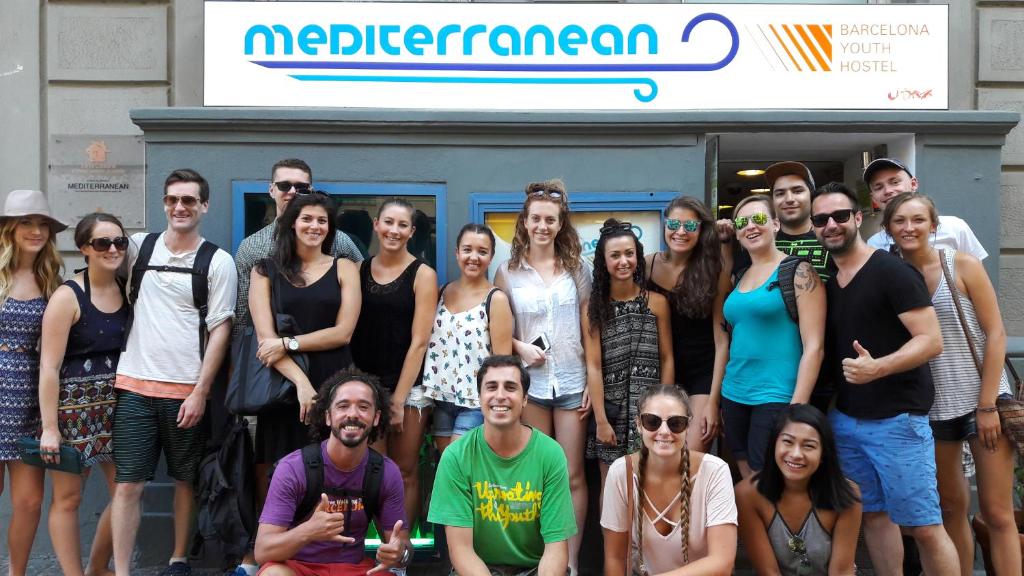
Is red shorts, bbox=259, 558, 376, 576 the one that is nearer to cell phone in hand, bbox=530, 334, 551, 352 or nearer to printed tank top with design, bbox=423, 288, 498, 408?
printed tank top with design, bbox=423, 288, 498, 408

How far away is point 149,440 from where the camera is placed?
496 cm

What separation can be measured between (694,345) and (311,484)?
88.9 inches

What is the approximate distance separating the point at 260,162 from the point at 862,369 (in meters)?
3.92

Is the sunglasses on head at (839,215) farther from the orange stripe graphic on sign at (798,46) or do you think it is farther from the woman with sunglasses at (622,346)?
the orange stripe graphic on sign at (798,46)

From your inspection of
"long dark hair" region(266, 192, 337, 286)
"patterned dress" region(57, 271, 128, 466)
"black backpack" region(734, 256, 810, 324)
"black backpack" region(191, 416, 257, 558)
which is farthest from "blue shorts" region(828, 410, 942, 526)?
"patterned dress" region(57, 271, 128, 466)

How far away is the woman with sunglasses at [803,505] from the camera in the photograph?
165 inches

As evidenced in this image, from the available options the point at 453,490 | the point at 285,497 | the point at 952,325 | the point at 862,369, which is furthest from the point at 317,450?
the point at 952,325

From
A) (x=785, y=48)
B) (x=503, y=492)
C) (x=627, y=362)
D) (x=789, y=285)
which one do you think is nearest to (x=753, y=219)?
(x=789, y=285)

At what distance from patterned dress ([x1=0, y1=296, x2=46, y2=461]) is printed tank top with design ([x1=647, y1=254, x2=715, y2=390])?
3499 millimetres

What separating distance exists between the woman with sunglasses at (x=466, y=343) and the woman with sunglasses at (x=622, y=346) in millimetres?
524

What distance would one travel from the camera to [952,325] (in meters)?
4.63

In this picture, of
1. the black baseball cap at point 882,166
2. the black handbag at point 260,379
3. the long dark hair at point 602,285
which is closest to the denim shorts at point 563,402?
the long dark hair at point 602,285

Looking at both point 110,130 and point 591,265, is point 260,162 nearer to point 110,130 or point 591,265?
point 110,130

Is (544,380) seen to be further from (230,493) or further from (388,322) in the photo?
(230,493)
